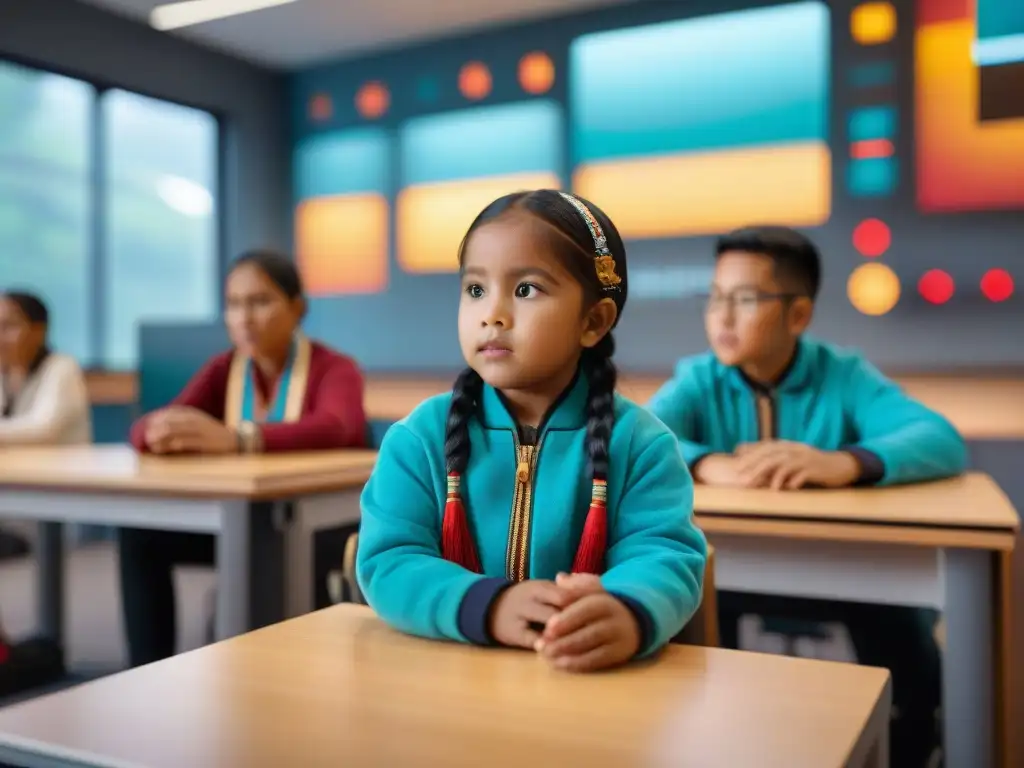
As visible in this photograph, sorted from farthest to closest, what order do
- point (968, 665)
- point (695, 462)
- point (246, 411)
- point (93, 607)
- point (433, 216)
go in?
1. point (433, 216)
2. point (93, 607)
3. point (246, 411)
4. point (695, 462)
5. point (968, 665)

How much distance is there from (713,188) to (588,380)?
3.41 meters

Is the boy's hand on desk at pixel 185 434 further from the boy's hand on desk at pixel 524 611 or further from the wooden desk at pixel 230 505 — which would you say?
the boy's hand on desk at pixel 524 611

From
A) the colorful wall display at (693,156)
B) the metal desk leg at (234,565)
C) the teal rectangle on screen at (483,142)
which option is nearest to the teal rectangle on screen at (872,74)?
the colorful wall display at (693,156)

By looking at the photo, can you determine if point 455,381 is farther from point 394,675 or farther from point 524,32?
point 524,32

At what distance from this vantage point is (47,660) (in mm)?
2605

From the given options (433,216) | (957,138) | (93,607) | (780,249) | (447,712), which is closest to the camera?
(447,712)

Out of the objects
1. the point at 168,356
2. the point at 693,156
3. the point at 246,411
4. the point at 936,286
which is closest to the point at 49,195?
the point at 168,356

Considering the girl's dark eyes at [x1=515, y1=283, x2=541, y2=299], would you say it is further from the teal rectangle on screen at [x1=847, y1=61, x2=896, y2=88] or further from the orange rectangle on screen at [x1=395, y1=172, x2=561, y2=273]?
the orange rectangle on screen at [x1=395, y1=172, x2=561, y2=273]

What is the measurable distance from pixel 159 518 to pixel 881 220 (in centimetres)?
310

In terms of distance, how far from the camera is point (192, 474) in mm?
1713

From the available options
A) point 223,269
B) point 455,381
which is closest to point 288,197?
point 223,269

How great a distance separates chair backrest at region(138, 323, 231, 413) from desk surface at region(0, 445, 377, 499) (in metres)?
0.63

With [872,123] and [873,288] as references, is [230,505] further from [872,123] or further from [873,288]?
[872,123]

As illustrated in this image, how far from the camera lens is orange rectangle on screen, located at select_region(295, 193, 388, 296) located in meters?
5.00
